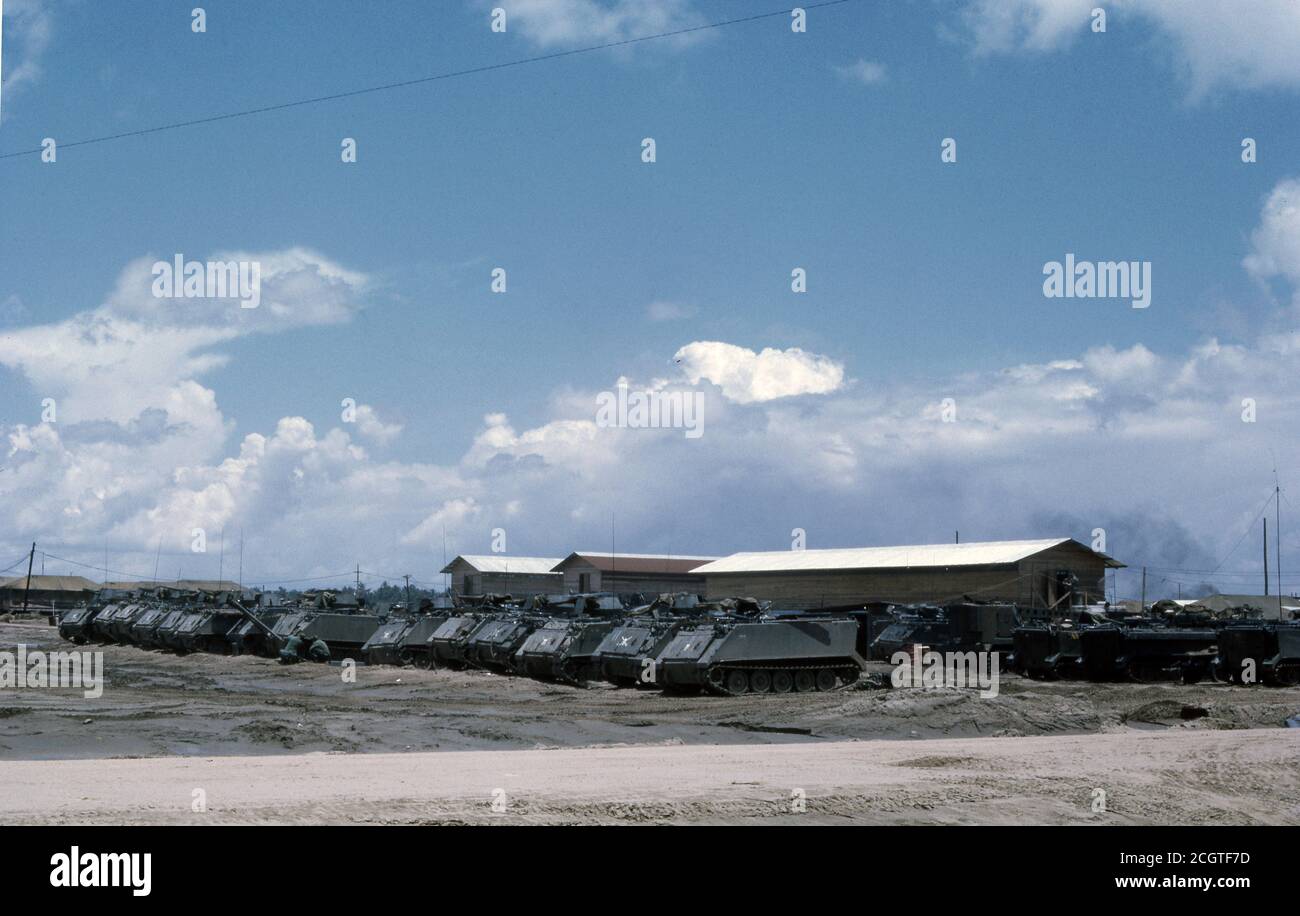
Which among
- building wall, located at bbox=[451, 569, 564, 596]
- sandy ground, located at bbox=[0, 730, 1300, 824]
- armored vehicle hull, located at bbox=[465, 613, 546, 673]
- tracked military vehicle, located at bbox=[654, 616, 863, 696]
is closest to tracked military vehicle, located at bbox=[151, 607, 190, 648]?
armored vehicle hull, located at bbox=[465, 613, 546, 673]

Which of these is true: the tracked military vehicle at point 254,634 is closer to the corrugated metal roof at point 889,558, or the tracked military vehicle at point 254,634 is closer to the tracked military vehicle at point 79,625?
the tracked military vehicle at point 79,625

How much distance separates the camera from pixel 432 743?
879 inches

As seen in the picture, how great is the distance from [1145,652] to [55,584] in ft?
360

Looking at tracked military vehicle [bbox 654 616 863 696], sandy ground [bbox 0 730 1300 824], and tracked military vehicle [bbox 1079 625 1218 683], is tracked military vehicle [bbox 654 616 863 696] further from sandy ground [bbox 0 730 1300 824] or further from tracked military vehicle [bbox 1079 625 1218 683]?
sandy ground [bbox 0 730 1300 824]

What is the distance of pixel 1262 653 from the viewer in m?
36.5

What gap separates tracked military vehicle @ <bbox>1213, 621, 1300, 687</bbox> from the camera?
119 feet

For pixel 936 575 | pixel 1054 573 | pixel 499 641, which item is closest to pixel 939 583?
pixel 936 575

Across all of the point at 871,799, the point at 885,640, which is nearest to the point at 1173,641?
the point at 885,640

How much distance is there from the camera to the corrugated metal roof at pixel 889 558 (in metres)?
66.2

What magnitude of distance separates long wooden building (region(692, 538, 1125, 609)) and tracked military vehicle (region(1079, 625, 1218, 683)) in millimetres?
20900

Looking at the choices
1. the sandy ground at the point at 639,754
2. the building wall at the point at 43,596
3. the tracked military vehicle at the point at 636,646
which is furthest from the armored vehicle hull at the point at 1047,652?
the building wall at the point at 43,596
